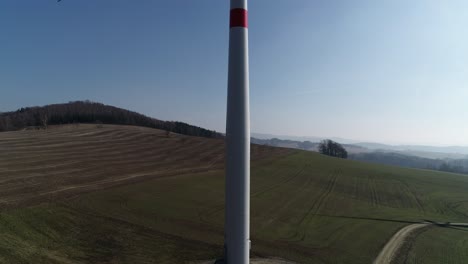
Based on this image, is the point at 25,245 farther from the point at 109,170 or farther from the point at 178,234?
the point at 109,170

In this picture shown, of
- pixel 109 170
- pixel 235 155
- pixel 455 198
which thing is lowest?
pixel 455 198

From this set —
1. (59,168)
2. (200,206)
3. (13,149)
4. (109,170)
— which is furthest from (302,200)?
(13,149)

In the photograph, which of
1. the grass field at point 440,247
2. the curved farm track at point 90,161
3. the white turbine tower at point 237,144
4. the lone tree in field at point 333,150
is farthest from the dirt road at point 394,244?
the lone tree in field at point 333,150

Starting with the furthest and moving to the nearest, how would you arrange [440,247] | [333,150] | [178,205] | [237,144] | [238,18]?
[333,150] < [178,205] < [440,247] < [238,18] < [237,144]

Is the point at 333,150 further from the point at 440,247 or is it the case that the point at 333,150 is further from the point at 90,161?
the point at 440,247

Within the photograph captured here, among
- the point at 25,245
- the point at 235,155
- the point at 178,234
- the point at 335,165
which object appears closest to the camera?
the point at 235,155

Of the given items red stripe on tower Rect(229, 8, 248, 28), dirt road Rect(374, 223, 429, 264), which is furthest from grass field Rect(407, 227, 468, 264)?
red stripe on tower Rect(229, 8, 248, 28)

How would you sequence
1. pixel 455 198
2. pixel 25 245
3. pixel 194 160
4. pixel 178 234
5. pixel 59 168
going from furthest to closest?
pixel 194 160, pixel 455 198, pixel 59 168, pixel 178 234, pixel 25 245

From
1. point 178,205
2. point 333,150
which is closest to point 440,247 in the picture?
point 178,205
